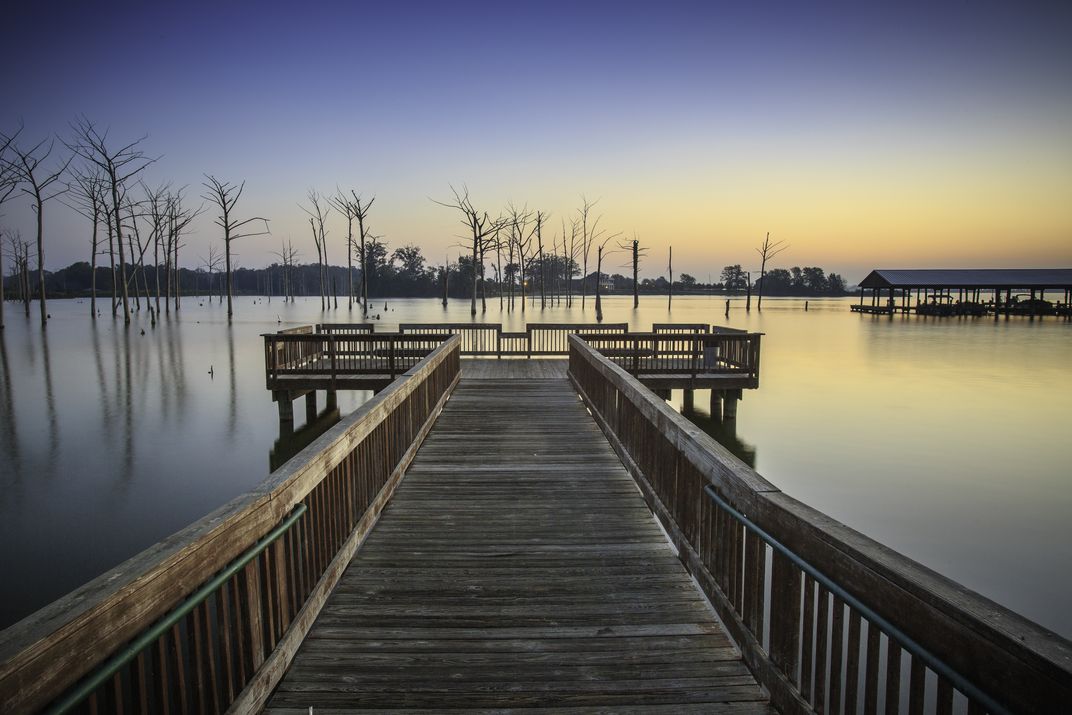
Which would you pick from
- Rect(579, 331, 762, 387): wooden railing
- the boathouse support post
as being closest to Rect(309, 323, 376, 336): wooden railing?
Rect(579, 331, 762, 387): wooden railing

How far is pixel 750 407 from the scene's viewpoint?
18.4m

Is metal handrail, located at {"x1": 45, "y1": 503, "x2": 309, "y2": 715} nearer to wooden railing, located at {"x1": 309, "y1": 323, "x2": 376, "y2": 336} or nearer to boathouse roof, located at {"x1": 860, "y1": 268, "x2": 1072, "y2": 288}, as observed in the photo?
wooden railing, located at {"x1": 309, "y1": 323, "x2": 376, "y2": 336}

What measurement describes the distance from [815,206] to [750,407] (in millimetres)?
105981

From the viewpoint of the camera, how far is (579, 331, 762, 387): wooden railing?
Result: 1328 cm

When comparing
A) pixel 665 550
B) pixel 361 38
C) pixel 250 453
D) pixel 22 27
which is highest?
pixel 22 27

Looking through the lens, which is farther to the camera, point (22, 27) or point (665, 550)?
point (22, 27)

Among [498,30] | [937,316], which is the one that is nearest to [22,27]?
[498,30]

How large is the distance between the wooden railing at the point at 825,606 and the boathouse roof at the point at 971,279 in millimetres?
66919

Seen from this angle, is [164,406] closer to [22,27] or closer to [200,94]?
[200,94]

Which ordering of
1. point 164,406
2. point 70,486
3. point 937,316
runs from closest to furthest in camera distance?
point 70,486, point 164,406, point 937,316

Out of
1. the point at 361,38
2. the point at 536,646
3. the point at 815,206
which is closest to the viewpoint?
the point at 536,646

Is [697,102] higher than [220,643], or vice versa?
[697,102]

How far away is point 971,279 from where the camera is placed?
61562 mm

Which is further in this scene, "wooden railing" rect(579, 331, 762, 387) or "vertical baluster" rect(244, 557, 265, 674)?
"wooden railing" rect(579, 331, 762, 387)
